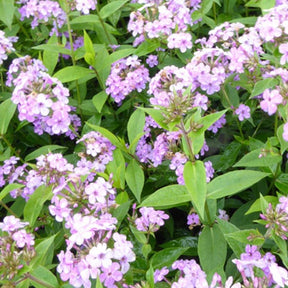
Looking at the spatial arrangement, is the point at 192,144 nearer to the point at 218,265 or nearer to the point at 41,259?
the point at 218,265

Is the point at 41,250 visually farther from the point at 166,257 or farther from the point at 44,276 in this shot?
the point at 166,257

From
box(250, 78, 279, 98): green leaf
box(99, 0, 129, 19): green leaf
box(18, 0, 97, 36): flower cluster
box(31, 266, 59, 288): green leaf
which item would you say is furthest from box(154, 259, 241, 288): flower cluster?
box(18, 0, 97, 36): flower cluster

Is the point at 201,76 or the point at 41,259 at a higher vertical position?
the point at 201,76

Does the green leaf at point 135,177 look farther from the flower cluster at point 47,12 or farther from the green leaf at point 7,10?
the green leaf at point 7,10

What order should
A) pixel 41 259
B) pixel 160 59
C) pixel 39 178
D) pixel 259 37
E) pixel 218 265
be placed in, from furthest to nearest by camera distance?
pixel 160 59, pixel 259 37, pixel 39 178, pixel 218 265, pixel 41 259

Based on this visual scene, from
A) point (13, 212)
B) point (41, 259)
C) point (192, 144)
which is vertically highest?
point (192, 144)

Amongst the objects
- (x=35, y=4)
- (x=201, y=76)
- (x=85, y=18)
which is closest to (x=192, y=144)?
(x=201, y=76)

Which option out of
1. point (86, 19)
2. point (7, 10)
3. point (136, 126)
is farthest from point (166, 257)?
point (7, 10)
